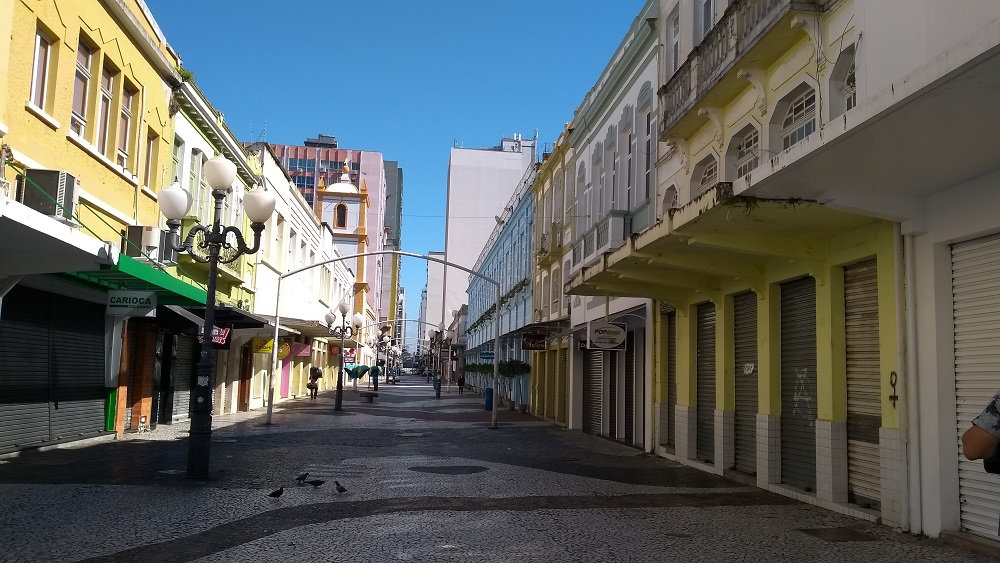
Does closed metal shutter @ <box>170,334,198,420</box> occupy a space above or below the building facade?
below

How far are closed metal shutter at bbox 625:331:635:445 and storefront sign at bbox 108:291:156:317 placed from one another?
10756mm

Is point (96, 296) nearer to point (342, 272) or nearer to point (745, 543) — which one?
point (745, 543)

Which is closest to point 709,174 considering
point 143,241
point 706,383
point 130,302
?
point 706,383

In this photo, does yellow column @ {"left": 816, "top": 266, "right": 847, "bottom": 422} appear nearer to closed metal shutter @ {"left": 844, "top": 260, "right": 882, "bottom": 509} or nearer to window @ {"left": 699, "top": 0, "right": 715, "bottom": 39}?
closed metal shutter @ {"left": 844, "top": 260, "right": 882, "bottom": 509}

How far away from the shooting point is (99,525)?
8.09 metres

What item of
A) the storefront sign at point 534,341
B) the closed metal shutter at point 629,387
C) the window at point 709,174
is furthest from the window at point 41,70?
the storefront sign at point 534,341

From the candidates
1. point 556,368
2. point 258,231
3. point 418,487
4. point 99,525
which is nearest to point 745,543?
point 418,487

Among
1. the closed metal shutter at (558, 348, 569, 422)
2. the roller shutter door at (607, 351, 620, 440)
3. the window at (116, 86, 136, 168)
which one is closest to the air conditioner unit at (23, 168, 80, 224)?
the window at (116, 86, 136, 168)

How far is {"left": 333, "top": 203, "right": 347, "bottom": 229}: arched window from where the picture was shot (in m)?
71.6

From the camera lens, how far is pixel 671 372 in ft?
55.5

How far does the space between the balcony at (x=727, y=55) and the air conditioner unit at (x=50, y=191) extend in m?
10.3

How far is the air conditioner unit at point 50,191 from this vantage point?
495 inches

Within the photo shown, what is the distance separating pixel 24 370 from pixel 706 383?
1171cm

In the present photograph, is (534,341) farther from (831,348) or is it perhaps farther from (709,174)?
(831,348)
